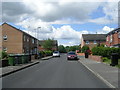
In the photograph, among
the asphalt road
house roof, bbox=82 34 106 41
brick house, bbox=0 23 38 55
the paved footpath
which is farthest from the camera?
house roof, bbox=82 34 106 41

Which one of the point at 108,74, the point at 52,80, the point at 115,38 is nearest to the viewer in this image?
the point at 52,80

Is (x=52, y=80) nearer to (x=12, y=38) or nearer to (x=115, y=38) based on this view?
(x=115, y=38)

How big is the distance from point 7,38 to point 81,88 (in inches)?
2067

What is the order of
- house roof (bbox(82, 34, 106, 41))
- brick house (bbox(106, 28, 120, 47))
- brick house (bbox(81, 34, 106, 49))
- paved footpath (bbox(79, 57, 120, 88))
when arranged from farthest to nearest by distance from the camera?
house roof (bbox(82, 34, 106, 41)) → brick house (bbox(81, 34, 106, 49)) → brick house (bbox(106, 28, 120, 47)) → paved footpath (bbox(79, 57, 120, 88))

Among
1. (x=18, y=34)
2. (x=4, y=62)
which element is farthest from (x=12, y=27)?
(x=4, y=62)

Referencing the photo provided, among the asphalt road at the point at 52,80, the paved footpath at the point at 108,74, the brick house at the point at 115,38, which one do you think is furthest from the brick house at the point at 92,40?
the asphalt road at the point at 52,80

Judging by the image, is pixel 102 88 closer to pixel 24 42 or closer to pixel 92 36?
pixel 24 42

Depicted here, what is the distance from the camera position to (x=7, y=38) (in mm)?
61750

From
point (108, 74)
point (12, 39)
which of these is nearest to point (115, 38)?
point (12, 39)

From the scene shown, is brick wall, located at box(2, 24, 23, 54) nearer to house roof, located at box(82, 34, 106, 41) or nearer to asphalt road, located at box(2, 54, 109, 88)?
asphalt road, located at box(2, 54, 109, 88)

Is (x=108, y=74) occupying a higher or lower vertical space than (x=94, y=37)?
lower

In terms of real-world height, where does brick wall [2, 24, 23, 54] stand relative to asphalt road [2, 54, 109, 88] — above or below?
above

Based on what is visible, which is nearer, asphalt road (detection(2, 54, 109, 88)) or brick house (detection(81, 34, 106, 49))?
asphalt road (detection(2, 54, 109, 88))

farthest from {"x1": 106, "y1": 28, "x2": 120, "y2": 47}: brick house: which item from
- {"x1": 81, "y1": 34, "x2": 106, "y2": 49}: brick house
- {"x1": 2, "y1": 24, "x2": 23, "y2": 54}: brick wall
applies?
{"x1": 81, "y1": 34, "x2": 106, "y2": 49}: brick house
